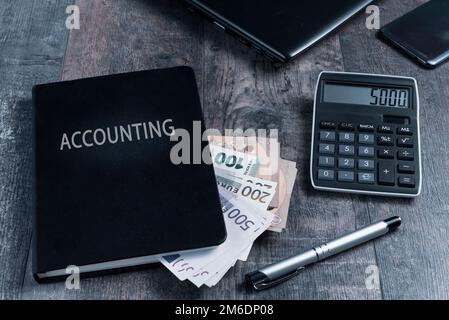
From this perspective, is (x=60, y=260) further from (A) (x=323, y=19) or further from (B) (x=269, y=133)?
(A) (x=323, y=19)

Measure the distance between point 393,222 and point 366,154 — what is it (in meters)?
0.10

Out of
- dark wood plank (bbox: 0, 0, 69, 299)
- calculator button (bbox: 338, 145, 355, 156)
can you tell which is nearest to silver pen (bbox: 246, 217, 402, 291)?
calculator button (bbox: 338, 145, 355, 156)

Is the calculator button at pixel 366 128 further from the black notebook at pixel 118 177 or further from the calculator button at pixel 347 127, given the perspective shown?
the black notebook at pixel 118 177

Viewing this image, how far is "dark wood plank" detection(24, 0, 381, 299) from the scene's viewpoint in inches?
25.9

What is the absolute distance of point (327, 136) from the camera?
763 mm

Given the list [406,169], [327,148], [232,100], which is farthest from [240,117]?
[406,169]

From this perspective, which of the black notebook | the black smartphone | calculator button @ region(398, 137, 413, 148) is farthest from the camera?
the black smartphone

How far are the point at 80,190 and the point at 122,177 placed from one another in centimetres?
5

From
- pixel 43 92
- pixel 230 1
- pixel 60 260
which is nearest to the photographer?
pixel 60 260

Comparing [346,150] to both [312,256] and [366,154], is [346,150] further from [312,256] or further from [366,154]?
[312,256]

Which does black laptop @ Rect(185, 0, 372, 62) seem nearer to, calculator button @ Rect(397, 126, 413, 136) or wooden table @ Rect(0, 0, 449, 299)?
wooden table @ Rect(0, 0, 449, 299)

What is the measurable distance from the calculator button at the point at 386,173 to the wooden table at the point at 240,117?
0.03 m

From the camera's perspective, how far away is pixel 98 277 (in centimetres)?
66
